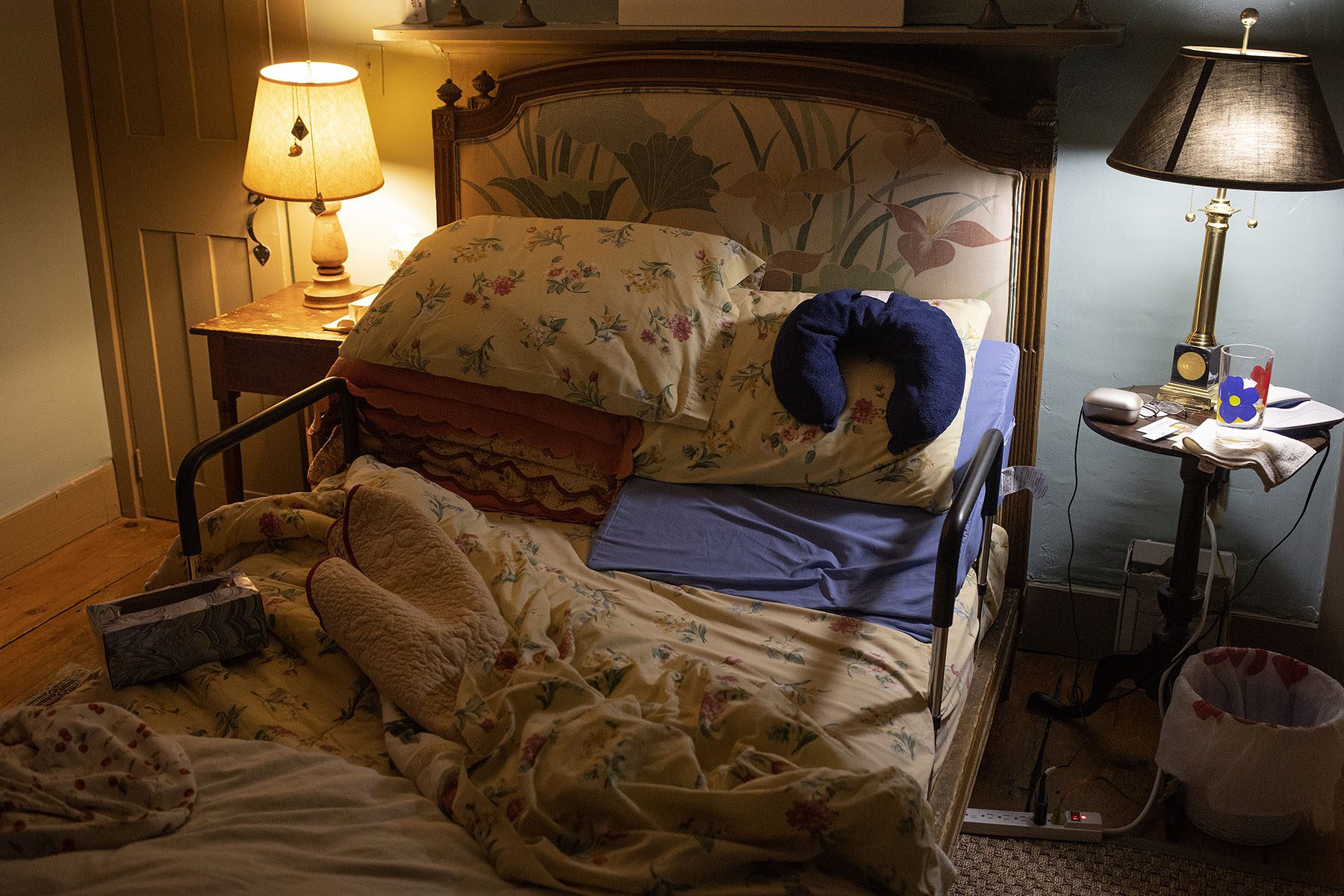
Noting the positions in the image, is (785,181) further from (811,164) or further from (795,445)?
(795,445)

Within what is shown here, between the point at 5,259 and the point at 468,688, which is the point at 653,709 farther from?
the point at 5,259

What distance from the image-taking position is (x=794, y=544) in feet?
6.42

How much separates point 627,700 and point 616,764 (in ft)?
0.48

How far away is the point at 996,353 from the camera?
226 cm

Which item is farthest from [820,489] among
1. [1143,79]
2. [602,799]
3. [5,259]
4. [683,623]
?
[5,259]

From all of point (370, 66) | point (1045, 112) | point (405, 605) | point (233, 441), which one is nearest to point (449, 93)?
point (370, 66)

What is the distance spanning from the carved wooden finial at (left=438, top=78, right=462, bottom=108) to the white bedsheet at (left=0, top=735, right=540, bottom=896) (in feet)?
5.43

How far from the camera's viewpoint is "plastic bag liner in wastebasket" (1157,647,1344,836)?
1918mm

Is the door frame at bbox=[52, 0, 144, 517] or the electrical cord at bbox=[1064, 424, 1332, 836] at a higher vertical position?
the door frame at bbox=[52, 0, 144, 517]

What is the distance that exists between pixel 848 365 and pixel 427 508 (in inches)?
30.8

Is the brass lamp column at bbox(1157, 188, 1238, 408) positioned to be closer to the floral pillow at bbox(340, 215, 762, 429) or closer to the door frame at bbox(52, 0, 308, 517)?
the floral pillow at bbox(340, 215, 762, 429)

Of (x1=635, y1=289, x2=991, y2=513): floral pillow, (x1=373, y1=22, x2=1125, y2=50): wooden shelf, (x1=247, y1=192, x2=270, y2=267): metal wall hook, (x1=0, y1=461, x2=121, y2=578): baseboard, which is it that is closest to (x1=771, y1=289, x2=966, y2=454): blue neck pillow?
(x1=635, y1=289, x2=991, y2=513): floral pillow

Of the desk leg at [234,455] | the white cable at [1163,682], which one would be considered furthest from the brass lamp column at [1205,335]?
the desk leg at [234,455]

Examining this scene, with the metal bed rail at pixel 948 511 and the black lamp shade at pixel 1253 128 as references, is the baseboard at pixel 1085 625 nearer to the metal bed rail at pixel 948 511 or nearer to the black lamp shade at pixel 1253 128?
the metal bed rail at pixel 948 511
